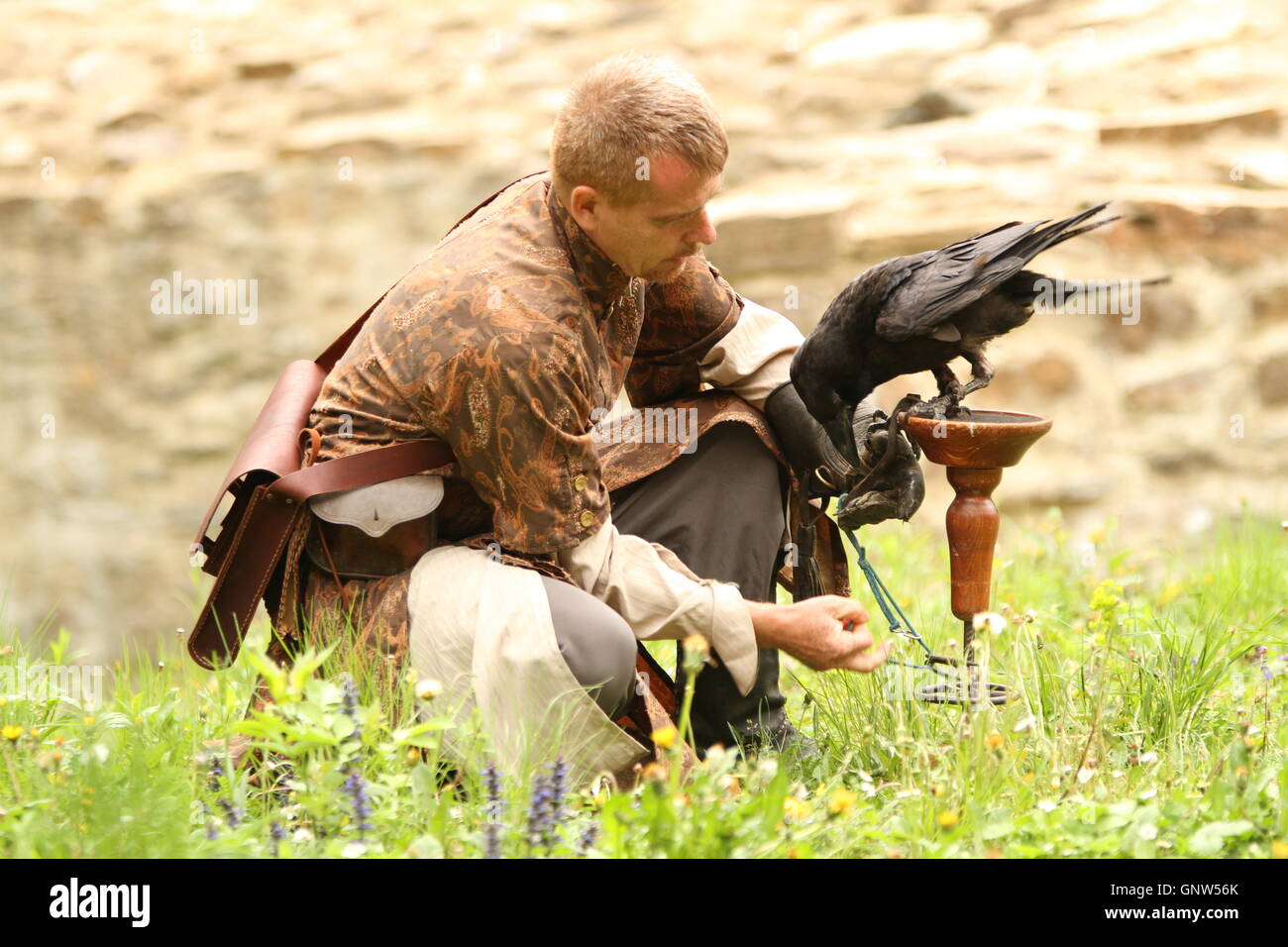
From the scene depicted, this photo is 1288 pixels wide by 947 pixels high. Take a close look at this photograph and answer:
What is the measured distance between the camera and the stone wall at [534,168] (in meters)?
4.47

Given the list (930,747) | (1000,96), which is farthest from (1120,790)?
(1000,96)

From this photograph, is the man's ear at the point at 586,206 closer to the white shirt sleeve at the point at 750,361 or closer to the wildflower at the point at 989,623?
the white shirt sleeve at the point at 750,361

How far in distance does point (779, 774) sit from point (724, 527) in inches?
36.7

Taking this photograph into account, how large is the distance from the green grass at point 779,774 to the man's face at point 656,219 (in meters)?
A: 0.84

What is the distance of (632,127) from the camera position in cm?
223

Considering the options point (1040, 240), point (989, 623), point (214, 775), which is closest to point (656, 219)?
point (1040, 240)

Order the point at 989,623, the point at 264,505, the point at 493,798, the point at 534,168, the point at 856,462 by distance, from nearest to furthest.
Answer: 1. the point at 493,798
2. the point at 989,623
3. the point at 264,505
4. the point at 856,462
5. the point at 534,168

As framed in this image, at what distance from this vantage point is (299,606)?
8.35 feet

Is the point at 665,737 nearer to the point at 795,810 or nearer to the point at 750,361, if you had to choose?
the point at 795,810

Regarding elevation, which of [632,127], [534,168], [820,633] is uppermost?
[534,168]

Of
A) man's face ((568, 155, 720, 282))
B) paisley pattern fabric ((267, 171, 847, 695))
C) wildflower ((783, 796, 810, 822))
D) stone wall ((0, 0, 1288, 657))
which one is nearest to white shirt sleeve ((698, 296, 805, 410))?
paisley pattern fabric ((267, 171, 847, 695))

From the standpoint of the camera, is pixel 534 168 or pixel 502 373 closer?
pixel 502 373

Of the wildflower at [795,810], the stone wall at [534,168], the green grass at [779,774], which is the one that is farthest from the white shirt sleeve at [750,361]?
the stone wall at [534,168]

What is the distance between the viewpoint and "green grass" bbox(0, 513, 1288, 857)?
70.0 inches
